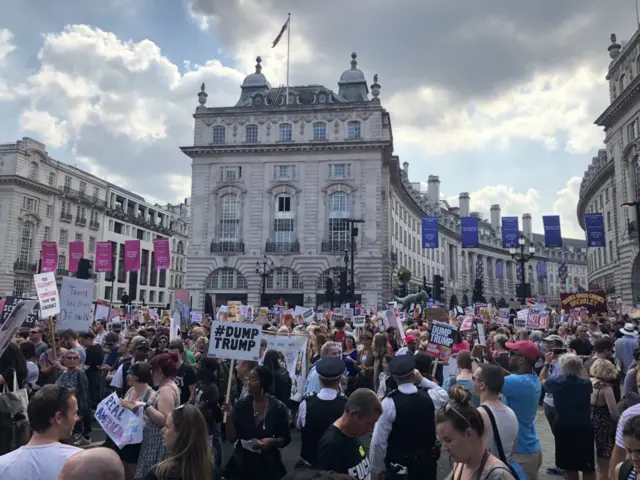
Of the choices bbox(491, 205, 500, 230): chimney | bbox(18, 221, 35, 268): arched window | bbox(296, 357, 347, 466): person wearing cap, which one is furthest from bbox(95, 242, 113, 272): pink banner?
bbox(491, 205, 500, 230): chimney

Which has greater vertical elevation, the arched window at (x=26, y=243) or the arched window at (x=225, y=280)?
the arched window at (x=26, y=243)

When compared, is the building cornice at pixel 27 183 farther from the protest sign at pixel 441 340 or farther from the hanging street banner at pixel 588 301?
the protest sign at pixel 441 340

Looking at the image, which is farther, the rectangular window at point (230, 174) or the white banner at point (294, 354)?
the rectangular window at point (230, 174)

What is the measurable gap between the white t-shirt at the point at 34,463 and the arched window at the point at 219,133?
2116 inches

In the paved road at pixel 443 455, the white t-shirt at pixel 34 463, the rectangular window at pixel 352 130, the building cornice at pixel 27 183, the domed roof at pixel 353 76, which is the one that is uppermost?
the domed roof at pixel 353 76

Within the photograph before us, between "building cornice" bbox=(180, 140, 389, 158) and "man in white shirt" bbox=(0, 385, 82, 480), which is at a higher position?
"building cornice" bbox=(180, 140, 389, 158)

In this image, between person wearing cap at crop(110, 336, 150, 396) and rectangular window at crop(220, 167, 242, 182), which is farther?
rectangular window at crop(220, 167, 242, 182)

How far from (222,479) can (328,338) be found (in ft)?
23.2

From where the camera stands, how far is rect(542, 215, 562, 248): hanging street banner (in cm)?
3574

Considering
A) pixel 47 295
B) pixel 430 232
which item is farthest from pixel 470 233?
pixel 47 295

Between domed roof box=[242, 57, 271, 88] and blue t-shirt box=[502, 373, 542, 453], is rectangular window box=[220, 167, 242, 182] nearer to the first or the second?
domed roof box=[242, 57, 271, 88]

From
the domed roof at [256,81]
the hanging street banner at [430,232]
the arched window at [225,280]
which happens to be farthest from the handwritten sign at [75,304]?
the domed roof at [256,81]

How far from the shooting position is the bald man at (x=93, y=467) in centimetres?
269

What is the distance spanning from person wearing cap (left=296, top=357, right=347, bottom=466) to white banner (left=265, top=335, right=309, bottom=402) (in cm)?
467
